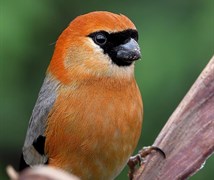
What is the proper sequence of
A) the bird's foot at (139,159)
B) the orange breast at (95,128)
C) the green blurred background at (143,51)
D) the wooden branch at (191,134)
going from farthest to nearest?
1. the green blurred background at (143,51)
2. the orange breast at (95,128)
3. the bird's foot at (139,159)
4. the wooden branch at (191,134)

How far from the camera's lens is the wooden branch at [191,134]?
6.27 ft

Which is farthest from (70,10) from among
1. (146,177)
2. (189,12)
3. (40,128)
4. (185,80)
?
(146,177)

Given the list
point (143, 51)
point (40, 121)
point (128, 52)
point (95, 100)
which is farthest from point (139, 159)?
point (143, 51)

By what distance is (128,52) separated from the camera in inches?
114

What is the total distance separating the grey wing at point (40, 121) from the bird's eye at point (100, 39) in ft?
1.08

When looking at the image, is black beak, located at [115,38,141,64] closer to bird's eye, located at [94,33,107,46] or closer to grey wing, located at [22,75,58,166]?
bird's eye, located at [94,33,107,46]

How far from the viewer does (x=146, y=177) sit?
7.04 feet

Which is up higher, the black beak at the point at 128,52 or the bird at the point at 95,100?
the black beak at the point at 128,52

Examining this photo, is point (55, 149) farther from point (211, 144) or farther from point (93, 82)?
point (211, 144)

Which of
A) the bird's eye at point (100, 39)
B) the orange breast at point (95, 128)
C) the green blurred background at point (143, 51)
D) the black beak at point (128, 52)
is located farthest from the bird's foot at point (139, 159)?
the green blurred background at point (143, 51)

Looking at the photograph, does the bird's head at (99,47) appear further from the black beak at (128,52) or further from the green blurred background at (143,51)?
the green blurred background at (143,51)

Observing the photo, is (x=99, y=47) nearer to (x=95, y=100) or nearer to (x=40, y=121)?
(x=95, y=100)

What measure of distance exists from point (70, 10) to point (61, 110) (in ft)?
10.0

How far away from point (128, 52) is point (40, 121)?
2.12 ft
